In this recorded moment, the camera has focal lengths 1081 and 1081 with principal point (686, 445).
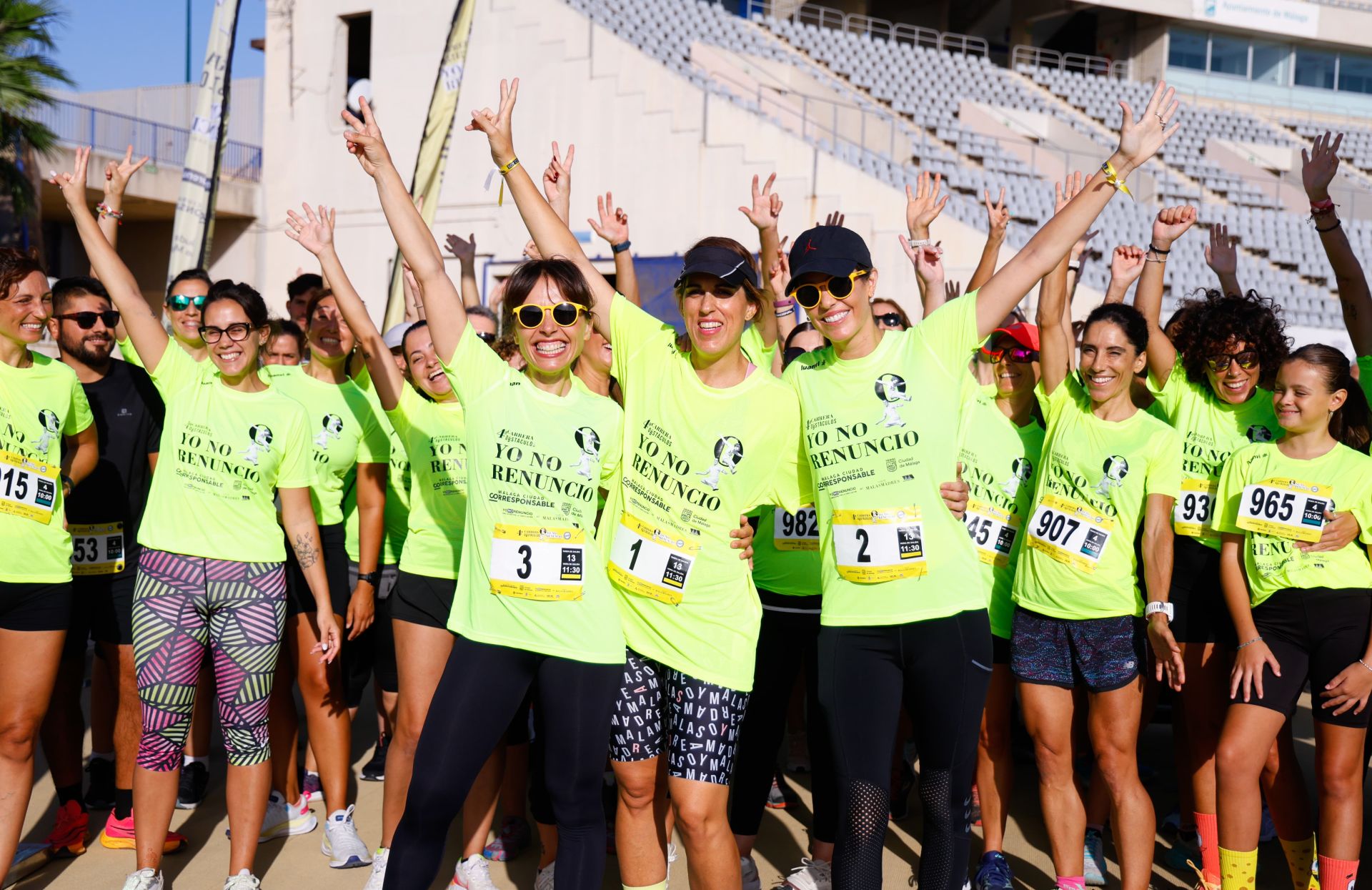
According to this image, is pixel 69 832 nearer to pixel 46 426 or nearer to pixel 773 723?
pixel 46 426

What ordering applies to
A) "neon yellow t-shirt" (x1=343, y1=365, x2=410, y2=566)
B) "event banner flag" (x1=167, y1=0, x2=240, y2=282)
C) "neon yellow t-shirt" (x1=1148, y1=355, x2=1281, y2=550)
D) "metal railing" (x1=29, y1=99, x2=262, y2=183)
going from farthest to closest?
"metal railing" (x1=29, y1=99, x2=262, y2=183)
"event banner flag" (x1=167, y1=0, x2=240, y2=282)
"neon yellow t-shirt" (x1=343, y1=365, x2=410, y2=566)
"neon yellow t-shirt" (x1=1148, y1=355, x2=1281, y2=550)

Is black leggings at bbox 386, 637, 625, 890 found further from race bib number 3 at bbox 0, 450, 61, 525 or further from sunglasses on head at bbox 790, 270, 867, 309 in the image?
race bib number 3 at bbox 0, 450, 61, 525

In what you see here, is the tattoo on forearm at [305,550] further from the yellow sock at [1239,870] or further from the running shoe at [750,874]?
the yellow sock at [1239,870]

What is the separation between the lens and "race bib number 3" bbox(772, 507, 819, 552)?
4.22 metres

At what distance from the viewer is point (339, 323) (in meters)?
4.76

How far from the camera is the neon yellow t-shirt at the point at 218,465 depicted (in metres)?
3.84

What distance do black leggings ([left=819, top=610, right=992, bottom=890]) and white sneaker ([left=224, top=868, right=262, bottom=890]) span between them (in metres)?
2.08

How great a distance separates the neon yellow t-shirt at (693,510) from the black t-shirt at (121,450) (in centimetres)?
239

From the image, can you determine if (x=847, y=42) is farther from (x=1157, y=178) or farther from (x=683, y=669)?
(x=683, y=669)

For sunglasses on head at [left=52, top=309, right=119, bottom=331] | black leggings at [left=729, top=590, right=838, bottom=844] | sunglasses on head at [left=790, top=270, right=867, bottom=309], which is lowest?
black leggings at [left=729, top=590, right=838, bottom=844]

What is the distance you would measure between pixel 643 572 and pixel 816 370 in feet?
2.76

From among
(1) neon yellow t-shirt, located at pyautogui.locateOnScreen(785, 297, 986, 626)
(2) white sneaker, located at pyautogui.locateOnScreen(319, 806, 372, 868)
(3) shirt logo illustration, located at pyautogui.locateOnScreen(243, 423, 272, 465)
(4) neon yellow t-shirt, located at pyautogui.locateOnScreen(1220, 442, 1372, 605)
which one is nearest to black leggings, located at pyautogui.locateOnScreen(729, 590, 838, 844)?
(1) neon yellow t-shirt, located at pyautogui.locateOnScreen(785, 297, 986, 626)

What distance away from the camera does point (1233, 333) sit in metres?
4.34

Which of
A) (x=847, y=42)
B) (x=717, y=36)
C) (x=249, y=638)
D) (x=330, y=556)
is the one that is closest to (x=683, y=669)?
(x=249, y=638)
